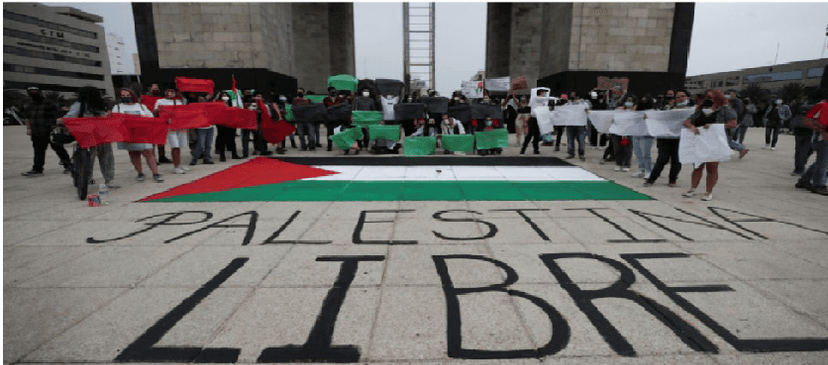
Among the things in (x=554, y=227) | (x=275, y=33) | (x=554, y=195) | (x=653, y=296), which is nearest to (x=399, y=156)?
(x=554, y=195)

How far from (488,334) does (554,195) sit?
14.1 ft

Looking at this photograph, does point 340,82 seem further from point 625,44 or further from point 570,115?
point 625,44

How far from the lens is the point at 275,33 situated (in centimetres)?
1898

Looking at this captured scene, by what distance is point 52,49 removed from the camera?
78812 mm

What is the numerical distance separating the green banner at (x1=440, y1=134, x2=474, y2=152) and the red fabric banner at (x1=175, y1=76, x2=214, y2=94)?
6396 millimetres

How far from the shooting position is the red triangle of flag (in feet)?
22.4

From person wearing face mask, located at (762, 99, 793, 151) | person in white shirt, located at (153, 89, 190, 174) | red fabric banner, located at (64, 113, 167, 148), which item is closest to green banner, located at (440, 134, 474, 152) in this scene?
person in white shirt, located at (153, 89, 190, 174)

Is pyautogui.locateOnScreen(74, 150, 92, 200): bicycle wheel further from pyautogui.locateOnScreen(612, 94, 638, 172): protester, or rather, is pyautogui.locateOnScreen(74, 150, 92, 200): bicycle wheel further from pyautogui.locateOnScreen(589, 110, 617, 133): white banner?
pyautogui.locateOnScreen(589, 110, 617, 133): white banner

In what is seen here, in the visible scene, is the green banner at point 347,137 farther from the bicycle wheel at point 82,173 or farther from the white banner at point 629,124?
the white banner at point 629,124

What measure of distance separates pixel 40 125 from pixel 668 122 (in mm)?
11924

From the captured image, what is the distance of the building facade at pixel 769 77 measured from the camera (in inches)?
2596

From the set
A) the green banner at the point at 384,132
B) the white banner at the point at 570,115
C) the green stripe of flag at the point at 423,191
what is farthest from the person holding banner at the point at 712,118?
the green banner at the point at 384,132

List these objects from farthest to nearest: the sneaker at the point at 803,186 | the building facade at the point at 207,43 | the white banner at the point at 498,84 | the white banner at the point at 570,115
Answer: the white banner at the point at 498,84 < the building facade at the point at 207,43 < the white banner at the point at 570,115 < the sneaker at the point at 803,186

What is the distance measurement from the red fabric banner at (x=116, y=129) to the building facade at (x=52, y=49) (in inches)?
3285
